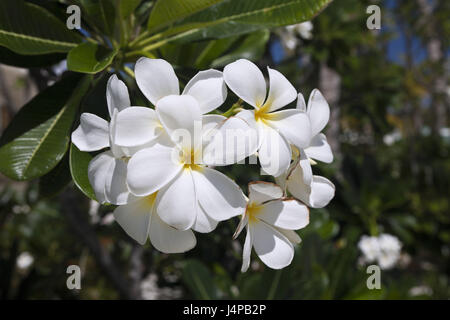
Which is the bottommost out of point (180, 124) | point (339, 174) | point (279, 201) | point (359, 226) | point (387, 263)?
point (387, 263)

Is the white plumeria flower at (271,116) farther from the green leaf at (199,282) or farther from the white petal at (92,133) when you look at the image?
the green leaf at (199,282)

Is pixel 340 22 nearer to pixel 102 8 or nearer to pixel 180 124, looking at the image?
pixel 102 8

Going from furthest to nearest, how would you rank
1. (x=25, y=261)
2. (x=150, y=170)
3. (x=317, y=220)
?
(x=25, y=261), (x=317, y=220), (x=150, y=170)

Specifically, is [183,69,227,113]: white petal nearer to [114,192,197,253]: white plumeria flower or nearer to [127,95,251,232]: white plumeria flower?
[127,95,251,232]: white plumeria flower

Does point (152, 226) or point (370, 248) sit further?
point (370, 248)

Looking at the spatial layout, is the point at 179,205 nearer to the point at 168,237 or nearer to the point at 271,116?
the point at 168,237

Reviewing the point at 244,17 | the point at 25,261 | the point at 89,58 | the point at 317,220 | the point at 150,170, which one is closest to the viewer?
the point at 150,170

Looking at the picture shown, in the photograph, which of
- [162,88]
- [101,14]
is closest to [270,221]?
[162,88]
